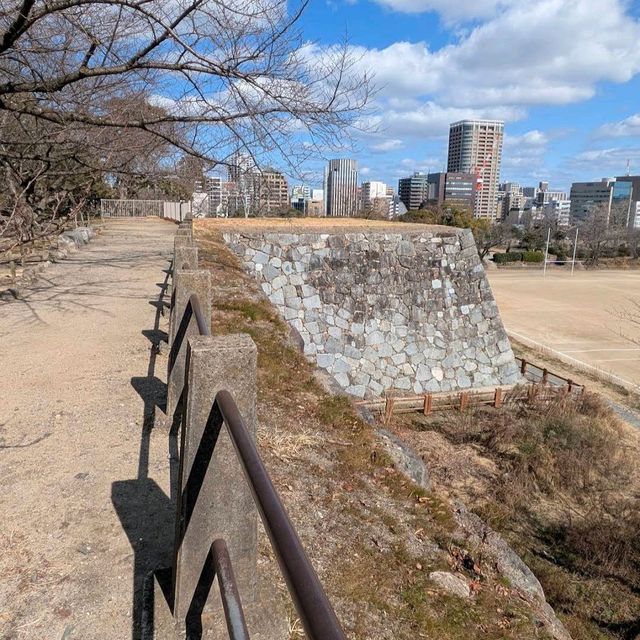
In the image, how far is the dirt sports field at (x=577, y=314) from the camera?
1986 centimetres

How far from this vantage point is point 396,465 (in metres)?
4.74

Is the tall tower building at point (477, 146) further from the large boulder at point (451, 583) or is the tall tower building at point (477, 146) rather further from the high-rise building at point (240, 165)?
the large boulder at point (451, 583)

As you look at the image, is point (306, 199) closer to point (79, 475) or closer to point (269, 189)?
point (269, 189)

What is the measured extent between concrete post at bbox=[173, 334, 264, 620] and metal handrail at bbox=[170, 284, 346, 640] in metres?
0.06

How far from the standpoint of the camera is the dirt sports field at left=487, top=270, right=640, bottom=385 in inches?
782

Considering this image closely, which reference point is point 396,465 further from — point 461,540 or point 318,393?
point 318,393

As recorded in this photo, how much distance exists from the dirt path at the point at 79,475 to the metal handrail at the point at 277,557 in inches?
39.1

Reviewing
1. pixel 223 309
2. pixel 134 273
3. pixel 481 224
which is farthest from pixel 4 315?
pixel 481 224

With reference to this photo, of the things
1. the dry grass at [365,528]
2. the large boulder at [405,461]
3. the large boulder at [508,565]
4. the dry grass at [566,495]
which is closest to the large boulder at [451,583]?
the dry grass at [365,528]

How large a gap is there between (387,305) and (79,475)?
1009cm

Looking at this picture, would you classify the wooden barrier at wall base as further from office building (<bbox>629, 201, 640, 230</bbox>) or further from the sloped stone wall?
office building (<bbox>629, 201, 640, 230</bbox>)

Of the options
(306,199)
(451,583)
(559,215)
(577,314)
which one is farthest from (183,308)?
(559,215)

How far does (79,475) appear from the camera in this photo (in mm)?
3568

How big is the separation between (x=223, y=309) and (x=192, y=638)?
6.16 metres
